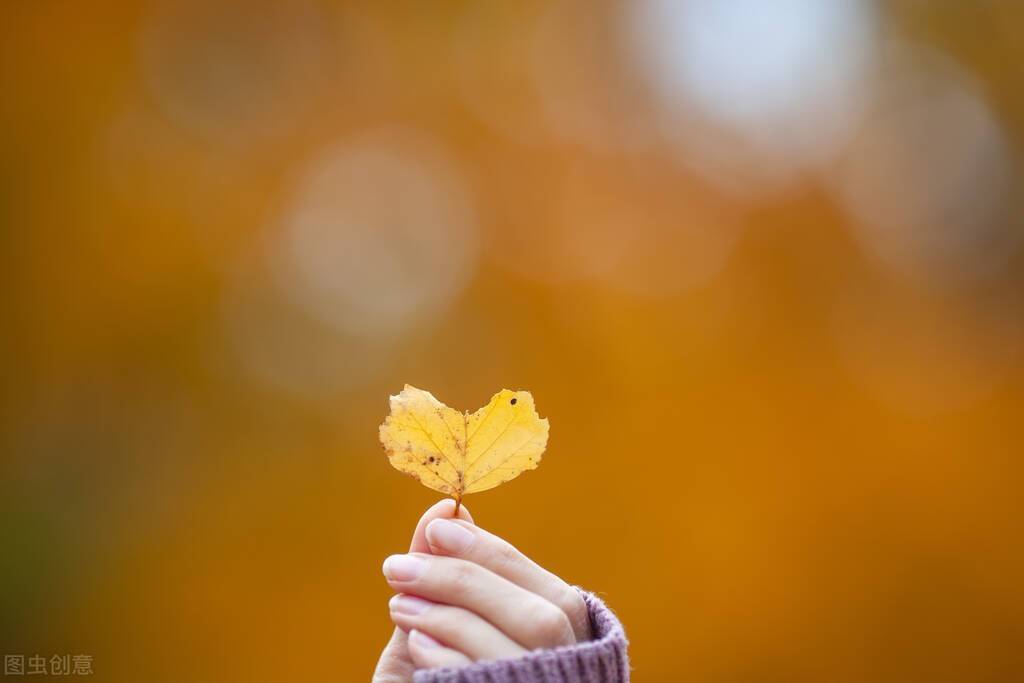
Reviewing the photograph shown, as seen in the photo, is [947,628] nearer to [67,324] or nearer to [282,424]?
[282,424]

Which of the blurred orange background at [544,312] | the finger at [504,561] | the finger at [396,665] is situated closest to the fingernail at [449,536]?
the finger at [504,561]

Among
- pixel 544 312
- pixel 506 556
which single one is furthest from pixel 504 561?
pixel 544 312

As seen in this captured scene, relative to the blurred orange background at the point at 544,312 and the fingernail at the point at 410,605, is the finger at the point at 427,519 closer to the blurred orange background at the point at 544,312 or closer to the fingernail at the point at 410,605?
the fingernail at the point at 410,605

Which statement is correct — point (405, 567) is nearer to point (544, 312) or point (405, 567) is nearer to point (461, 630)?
point (461, 630)

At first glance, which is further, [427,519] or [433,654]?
[427,519]

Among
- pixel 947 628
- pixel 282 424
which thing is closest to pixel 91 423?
pixel 282 424
